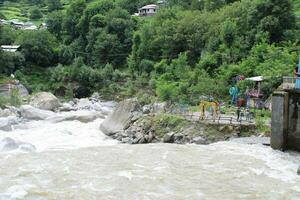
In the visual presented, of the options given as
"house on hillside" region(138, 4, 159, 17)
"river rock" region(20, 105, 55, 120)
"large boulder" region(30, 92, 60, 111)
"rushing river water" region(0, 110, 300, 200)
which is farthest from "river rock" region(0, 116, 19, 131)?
"house on hillside" region(138, 4, 159, 17)

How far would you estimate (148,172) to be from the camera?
2134 centimetres

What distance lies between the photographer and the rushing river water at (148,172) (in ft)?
59.9

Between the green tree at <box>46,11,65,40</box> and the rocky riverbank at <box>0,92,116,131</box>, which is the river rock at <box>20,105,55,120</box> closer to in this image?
the rocky riverbank at <box>0,92,116,131</box>

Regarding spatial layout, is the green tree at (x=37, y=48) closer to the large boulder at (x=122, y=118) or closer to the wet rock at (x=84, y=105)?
the wet rock at (x=84, y=105)

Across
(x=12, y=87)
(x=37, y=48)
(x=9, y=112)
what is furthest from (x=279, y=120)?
(x=37, y=48)

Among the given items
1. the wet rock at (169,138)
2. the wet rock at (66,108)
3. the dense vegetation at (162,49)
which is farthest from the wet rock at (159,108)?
the wet rock at (66,108)

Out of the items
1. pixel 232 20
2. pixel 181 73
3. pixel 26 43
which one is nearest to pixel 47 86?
pixel 26 43

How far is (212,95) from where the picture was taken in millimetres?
40656

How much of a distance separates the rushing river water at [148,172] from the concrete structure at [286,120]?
2.69 ft

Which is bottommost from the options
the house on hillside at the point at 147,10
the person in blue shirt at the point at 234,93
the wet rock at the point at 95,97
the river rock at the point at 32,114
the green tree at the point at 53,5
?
the wet rock at the point at 95,97

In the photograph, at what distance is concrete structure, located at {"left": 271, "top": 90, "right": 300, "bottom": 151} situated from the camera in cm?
2528

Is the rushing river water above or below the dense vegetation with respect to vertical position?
below

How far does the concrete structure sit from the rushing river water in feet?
2.69

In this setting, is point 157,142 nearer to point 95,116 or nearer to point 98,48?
point 95,116
